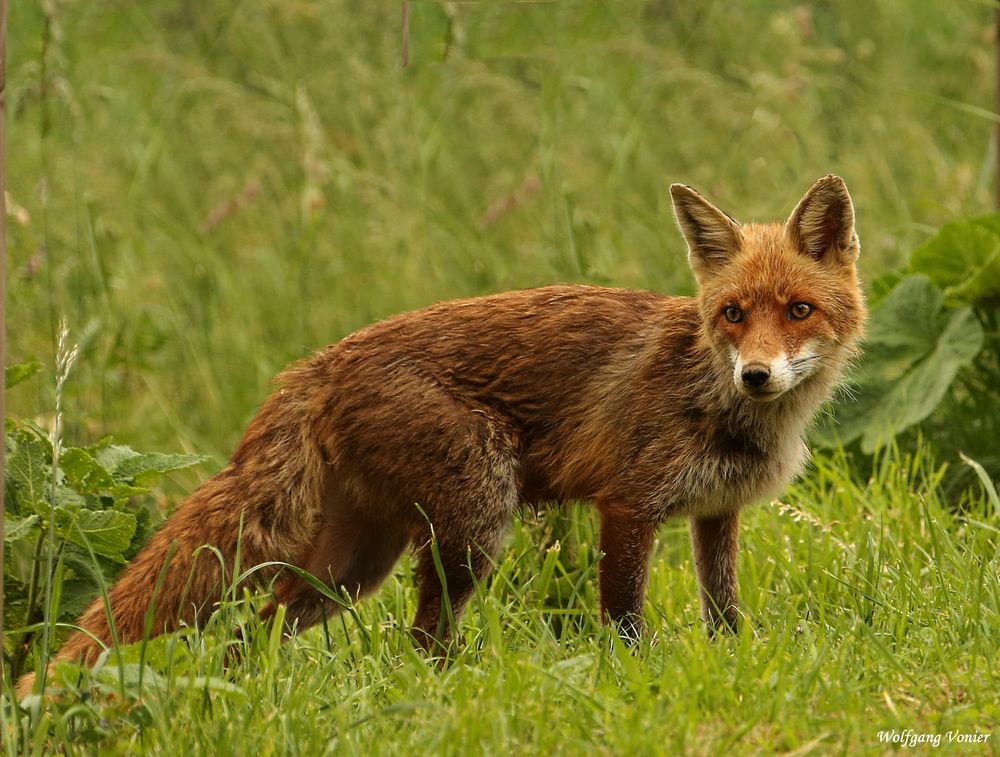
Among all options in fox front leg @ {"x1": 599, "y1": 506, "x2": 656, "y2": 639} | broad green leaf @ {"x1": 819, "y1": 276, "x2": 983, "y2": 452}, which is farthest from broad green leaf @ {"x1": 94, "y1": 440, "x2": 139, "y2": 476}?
broad green leaf @ {"x1": 819, "y1": 276, "x2": 983, "y2": 452}

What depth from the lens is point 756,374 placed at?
420 centimetres

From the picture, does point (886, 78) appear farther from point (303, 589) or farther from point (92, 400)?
point (303, 589)

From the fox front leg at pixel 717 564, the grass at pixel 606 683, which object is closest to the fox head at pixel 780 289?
the fox front leg at pixel 717 564

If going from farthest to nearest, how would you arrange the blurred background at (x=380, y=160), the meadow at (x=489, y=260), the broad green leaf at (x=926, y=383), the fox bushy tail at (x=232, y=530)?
the blurred background at (x=380, y=160) → the broad green leaf at (x=926, y=383) → the fox bushy tail at (x=232, y=530) → the meadow at (x=489, y=260)

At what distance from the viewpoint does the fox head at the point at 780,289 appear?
436 cm

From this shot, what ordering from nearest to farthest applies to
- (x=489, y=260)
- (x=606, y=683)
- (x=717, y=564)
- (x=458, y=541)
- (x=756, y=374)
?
(x=606, y=683), (x=756, y=374), (x=458, y=541), (x=717, y=564), (x=489, y=260)

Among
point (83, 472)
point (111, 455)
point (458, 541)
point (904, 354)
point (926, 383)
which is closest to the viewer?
point (458, 541)

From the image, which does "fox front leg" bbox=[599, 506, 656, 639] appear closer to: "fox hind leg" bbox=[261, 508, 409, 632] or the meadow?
the meadow

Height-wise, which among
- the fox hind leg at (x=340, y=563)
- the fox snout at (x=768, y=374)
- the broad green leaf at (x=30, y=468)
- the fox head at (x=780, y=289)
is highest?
the fox head at (x=780, y=289)

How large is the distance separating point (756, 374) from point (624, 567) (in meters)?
0.85

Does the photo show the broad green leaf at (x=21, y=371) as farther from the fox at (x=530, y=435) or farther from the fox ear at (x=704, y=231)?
the fox ear at (x=704, y=231)

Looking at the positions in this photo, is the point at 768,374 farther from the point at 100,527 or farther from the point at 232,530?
the point at 100,527

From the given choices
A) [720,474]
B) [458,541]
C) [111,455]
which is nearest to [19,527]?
[111,455]

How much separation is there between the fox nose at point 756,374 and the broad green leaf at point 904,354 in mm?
2016
